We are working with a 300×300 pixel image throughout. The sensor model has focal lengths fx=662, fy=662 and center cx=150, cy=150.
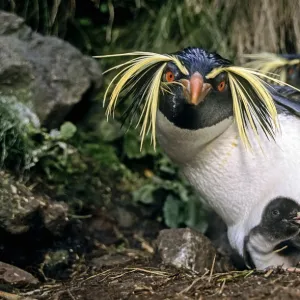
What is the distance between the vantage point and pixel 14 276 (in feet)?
9.16

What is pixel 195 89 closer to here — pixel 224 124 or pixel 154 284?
pixel 224 124

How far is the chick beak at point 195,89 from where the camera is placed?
2.55 metres

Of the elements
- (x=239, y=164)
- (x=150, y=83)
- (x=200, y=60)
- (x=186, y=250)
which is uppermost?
(x=200, y=60)

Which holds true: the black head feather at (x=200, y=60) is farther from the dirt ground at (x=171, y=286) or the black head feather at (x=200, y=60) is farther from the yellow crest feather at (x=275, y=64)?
the yellow crest feather at (x=275, y=64)

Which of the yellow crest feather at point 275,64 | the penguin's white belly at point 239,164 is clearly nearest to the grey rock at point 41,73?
the penguin's white belly at point 239,164

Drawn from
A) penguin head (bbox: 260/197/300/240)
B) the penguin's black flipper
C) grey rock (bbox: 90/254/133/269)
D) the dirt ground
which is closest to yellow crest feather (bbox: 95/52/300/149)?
the penguin's black flipper

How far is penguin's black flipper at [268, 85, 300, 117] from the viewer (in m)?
2.92

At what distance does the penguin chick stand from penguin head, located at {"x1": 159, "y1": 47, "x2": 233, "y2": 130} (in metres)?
0.46

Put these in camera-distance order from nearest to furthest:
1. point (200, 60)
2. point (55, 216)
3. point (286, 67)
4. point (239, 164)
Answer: point (200, 60), point (239, 164), point (55, 216), point (286, 67)

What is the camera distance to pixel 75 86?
12.2 ft

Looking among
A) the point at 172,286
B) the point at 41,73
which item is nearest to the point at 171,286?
the point at 172,286

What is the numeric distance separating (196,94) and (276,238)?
29.6 inches

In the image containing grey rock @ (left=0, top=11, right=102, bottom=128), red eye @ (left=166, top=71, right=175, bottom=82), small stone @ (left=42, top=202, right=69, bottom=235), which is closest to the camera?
red eye @ (left=166, top=71, right=175, bottom=82)

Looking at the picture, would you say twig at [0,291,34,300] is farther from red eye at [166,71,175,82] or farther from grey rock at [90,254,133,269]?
red eye at [166,71,175,82]
